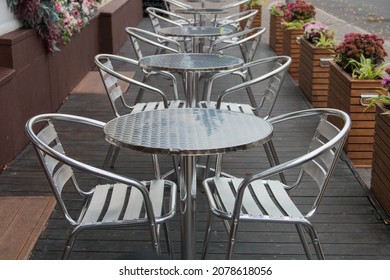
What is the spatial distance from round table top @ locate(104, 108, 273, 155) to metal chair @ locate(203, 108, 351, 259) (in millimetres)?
177

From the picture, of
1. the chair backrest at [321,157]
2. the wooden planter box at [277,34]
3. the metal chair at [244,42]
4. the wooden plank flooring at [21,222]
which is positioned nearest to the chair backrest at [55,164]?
the chair backrest at [321,157]

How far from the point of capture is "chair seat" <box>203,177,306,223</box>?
9.26ft

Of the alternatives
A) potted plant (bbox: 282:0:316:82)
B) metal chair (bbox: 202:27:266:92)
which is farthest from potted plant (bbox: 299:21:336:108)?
potted plant (bbox: 282:0:316:82)

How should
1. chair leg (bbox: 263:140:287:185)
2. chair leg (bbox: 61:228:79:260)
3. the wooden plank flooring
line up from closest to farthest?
chair leg (bbox: 61:228:79:260)
the wooden plank flooring
chair leg (bbox: 263:140:287:185)

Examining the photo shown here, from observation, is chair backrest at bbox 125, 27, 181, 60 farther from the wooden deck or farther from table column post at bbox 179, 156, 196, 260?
table column post at bbox 179, 156, 196, 260

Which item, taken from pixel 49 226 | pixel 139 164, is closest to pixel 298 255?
pixel 49 226

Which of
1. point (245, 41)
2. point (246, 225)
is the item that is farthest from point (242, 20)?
point (246, 225)

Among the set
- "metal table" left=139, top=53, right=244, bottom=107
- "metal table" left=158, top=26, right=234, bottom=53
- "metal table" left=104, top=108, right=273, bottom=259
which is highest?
"metal table" left=104, top=108, right=273, bottom=259

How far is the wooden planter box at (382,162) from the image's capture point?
4.05 meters
